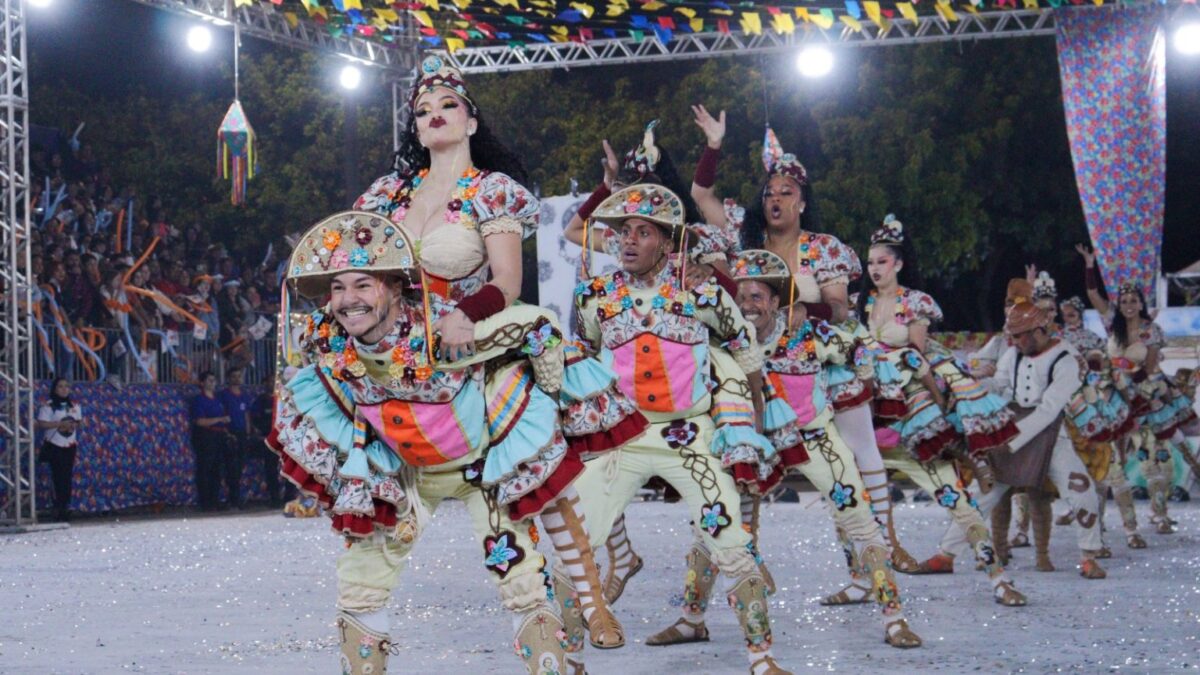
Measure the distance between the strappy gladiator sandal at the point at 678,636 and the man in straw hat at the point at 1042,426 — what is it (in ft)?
11.4

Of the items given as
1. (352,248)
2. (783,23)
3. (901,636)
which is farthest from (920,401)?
(783,23)

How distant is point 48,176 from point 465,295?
1620 cm

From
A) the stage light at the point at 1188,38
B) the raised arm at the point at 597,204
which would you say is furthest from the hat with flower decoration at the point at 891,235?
the stage light at the point at 1188,38

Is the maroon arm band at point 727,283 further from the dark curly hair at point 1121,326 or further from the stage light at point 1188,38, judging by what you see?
the stage light at point 1188,38

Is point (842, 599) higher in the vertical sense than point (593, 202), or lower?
lower

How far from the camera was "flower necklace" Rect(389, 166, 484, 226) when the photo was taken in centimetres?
520

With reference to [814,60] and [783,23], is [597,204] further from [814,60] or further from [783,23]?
[814,60]

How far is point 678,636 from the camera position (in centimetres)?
740

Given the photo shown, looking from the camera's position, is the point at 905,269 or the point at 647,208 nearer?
the point at 647,208

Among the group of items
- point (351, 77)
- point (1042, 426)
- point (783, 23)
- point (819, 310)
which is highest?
point (783, 23)

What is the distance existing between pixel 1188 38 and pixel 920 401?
9.51m

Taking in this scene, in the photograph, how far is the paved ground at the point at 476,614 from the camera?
681 cm

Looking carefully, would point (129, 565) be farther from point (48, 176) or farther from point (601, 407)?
point (48, 176)

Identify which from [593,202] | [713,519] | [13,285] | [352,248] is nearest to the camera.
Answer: [352,248]
